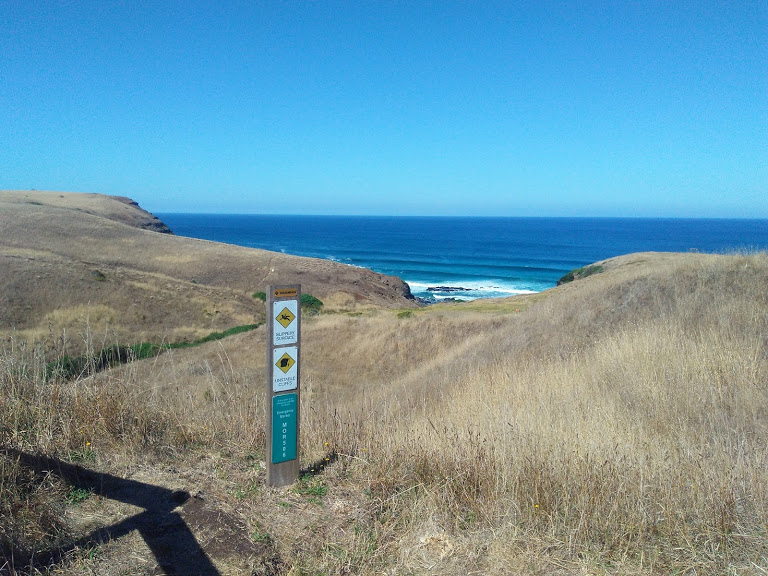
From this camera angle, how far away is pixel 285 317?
4.29 meters

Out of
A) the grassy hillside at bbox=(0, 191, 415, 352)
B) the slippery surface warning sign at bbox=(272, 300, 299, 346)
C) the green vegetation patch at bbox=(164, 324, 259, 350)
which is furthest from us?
the grassy hillside at bbox=(0, 191, 415, 352)

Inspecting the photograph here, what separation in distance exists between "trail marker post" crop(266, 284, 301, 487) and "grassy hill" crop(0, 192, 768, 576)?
0.17 meters

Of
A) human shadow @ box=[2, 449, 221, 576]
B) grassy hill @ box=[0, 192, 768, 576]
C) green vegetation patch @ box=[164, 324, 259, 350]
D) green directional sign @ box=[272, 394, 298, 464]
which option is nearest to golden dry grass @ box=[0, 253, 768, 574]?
grassy hill @ box=[0, 192, 768, 576]

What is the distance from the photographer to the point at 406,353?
19.2m

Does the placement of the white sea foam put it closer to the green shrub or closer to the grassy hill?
the green shrub

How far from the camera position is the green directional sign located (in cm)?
431

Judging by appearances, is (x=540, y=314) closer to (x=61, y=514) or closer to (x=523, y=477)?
(x=523, y=477)

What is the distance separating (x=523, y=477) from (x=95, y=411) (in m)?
3.55

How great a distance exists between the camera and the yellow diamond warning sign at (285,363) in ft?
14.1

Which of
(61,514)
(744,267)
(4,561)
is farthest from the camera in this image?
(744,267)

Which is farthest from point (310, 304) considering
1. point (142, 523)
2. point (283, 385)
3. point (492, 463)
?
point (142, 523)

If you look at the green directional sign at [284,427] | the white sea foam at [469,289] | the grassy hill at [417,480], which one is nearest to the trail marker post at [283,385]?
the green directional sign at [284,427]

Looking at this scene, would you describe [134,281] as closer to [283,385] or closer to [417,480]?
[283,385]

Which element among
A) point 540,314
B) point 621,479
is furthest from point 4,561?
point 540,314
